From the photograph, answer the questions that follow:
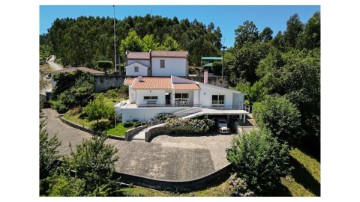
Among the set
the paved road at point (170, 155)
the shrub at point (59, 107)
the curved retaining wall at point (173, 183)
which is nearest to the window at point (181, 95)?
the paved road at point (170, 155)

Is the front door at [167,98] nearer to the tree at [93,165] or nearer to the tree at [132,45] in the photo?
the tree at [93,165]

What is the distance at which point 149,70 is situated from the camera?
1480 inches

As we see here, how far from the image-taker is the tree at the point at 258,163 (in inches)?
596

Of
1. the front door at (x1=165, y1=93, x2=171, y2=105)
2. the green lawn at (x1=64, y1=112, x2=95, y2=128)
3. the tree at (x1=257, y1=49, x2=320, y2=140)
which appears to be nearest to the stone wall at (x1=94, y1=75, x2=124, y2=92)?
the green lawn at (x1=64, y1=112, x2=95, y2=128)

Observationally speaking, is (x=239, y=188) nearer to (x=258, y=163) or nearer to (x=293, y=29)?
(x=258, y=163)

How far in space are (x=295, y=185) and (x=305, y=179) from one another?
1.96 m

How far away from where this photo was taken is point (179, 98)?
28312mm

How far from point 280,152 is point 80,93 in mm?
26892

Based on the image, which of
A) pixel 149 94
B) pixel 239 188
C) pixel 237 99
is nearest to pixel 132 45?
pixel 149 94

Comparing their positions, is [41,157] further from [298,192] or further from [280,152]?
[298,192]

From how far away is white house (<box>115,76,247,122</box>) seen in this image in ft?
87.6

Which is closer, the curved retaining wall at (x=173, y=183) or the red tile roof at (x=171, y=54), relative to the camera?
the curved retaining wall at (x=173, y=183)

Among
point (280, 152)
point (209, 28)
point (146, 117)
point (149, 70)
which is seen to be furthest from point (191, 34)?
point (280, 152)

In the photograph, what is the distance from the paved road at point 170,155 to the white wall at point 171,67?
15.4m
